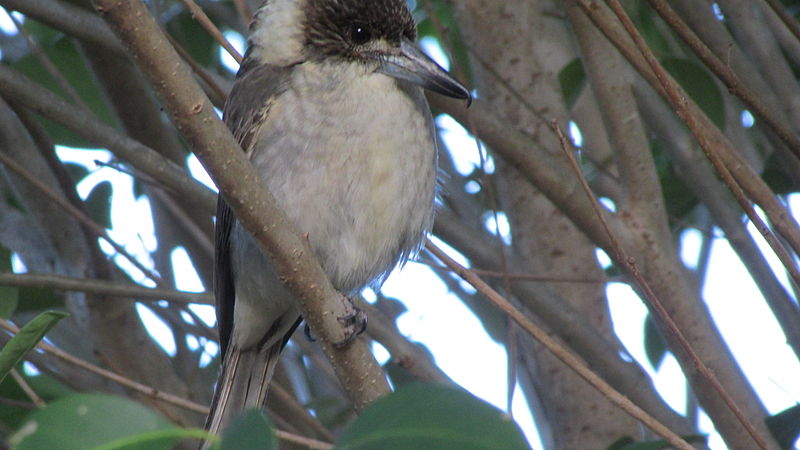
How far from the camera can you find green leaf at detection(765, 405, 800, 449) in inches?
90.8

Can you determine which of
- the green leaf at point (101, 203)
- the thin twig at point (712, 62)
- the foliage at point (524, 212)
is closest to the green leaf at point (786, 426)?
the foliage at point (524, 212)

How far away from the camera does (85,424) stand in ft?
3.82

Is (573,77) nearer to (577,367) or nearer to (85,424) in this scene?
(577,367)

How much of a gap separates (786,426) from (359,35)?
1.45m

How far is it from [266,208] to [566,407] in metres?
1.51

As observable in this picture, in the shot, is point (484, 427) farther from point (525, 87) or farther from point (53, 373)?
point (525, 87)

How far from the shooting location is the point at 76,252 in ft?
10.3

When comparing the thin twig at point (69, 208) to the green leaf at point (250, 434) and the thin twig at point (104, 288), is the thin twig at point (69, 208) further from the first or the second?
the green leaf at point (250, 434)

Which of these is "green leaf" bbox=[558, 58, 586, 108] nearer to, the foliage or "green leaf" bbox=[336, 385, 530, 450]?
the foliage

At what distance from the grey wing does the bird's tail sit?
2.2 inches

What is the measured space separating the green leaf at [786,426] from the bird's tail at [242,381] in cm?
124

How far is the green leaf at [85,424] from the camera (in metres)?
1.15

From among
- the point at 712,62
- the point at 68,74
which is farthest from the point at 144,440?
the point at 68,74

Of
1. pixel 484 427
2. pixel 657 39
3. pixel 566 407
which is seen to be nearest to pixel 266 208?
pixel 484 427
